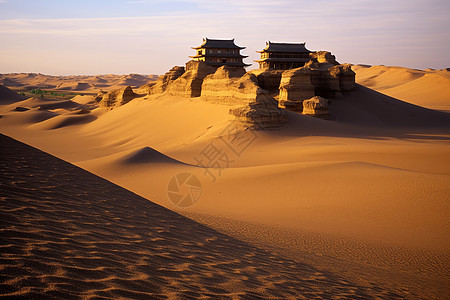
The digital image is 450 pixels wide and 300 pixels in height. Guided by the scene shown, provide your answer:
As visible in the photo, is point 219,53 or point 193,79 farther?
point 219,53

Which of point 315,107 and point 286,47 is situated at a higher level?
point 286,47

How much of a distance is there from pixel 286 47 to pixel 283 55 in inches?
43.7

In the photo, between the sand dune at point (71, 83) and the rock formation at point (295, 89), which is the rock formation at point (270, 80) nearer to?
the rock formation at point (295, 89)

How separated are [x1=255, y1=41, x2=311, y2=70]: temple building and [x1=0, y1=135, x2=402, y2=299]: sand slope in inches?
1574

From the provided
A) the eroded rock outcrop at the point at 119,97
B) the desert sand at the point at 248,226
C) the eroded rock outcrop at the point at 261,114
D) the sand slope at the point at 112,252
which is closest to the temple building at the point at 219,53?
the eroded rock outcrop at the point at 119,97

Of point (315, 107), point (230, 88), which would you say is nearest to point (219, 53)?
point (230, 88)

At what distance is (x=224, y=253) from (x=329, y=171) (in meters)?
7.35

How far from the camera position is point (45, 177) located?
5789 mm

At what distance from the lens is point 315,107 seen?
28.7m

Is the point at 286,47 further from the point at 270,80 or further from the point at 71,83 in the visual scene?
the point at 71,83

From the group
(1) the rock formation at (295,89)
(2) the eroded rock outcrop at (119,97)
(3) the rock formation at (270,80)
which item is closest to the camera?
(1) the rock formation at (295,89)

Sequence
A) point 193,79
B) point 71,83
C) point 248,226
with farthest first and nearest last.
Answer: point 71,83
point 193,79
point 248,226

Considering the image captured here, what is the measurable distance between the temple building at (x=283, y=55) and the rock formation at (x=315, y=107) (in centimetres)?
1566

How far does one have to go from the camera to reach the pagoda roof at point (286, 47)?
43322 mm
